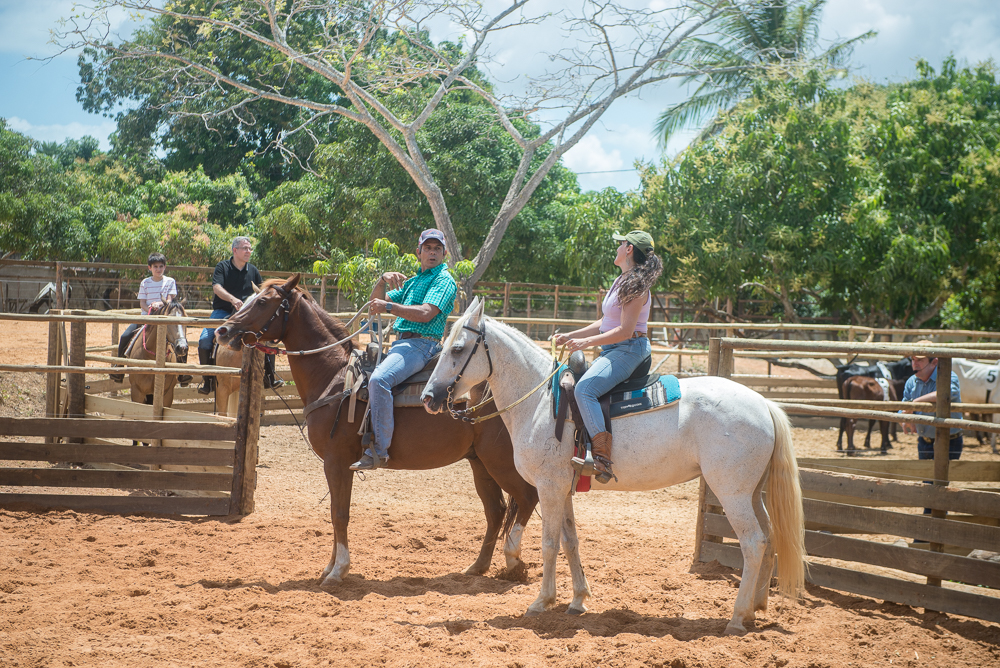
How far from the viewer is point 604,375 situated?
4137mm

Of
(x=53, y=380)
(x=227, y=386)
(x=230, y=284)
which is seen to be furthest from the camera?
(x=227, y=386)

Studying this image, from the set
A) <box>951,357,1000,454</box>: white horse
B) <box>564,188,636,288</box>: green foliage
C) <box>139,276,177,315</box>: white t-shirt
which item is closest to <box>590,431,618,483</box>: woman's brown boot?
<box>139,276,177,315</box>: white t-shirt

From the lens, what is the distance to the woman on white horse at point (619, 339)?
13.3ft

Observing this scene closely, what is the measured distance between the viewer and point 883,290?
1479 centimetres

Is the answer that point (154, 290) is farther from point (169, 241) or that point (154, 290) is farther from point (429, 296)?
A: point (169, 241)

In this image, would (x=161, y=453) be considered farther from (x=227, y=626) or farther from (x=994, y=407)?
(x=994, y=407)

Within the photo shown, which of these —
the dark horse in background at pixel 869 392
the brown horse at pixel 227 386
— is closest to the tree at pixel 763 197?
the dark horse in background at pixel 869 392

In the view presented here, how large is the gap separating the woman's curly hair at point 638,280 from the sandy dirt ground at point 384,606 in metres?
1.89

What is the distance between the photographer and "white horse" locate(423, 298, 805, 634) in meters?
3.98

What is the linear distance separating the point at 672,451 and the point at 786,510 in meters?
0.72

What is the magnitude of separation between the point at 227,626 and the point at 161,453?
2715 millimetres

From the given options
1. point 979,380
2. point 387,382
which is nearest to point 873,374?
point 979,380

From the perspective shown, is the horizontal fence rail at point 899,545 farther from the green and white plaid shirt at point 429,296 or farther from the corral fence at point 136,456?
the corral fence at point 136,456

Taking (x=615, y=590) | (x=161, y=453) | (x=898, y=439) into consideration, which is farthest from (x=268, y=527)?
(x=898, y=439)
